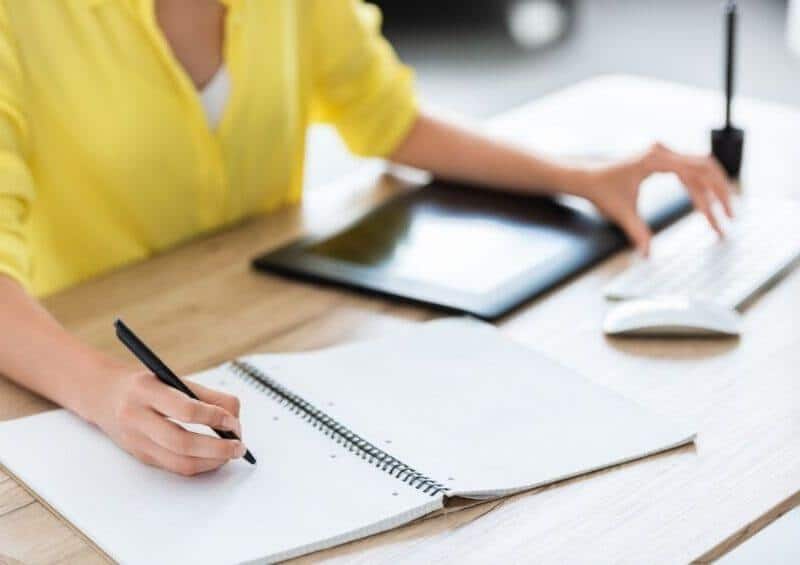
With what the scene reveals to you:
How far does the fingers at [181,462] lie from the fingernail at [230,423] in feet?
0.08

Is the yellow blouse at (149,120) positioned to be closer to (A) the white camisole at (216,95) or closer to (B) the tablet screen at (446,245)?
(A) the white camisole at (216,95)

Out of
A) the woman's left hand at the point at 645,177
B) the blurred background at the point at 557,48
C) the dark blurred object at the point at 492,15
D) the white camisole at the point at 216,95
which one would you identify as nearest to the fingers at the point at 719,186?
the woman's left hand at the point at 645,177

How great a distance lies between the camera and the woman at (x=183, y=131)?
1.56 m

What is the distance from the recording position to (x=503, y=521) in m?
1.11

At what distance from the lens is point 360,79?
1889 millimetres

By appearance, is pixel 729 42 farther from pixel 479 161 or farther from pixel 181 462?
pixel 181 462

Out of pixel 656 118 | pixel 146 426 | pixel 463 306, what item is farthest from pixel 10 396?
pixel 656 118

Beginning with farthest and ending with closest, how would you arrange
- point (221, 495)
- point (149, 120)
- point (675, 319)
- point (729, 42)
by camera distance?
point (729, 42), point (149, 120), point (675, 319), point (221, 495)

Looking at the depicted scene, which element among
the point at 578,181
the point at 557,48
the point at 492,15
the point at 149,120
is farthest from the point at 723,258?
the point at 492,15

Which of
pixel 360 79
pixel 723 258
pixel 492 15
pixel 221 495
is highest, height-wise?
pixel 492 15

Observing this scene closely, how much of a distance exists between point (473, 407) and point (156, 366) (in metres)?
0.27

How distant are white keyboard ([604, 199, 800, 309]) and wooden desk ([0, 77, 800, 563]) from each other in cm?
3

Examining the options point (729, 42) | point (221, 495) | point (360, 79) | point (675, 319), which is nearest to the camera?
point (221, 495)

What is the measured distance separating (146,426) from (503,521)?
0.98ft
